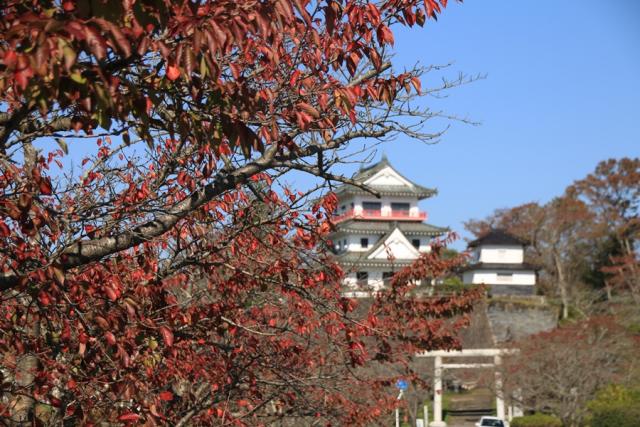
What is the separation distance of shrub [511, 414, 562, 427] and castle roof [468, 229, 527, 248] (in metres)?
31.8

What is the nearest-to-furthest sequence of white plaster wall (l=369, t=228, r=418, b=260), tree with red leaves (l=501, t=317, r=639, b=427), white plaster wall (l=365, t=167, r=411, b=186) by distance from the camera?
1. tree with red leaves (l=501, t=317, r=639, b=427)
2. white plaster wall (l=369, t=228, r=418, b=260)
3. white plaster wall (l=365, t=167, r=411, b=186)

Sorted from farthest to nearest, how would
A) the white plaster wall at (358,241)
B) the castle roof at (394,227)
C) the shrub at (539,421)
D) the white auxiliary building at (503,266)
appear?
1. the white auxiliary building at (503,266)
2. the white plaster wall at (358,241)
3. the castle roof at (394,227)
4. the shrub at (539,421)

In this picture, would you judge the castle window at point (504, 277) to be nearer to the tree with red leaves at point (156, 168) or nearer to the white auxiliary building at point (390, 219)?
the white auxiliary building at point (390, 219)

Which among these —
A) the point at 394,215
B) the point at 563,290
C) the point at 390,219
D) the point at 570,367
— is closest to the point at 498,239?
the point at 563,290

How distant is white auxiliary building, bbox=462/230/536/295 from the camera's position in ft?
210

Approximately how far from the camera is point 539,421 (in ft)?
108

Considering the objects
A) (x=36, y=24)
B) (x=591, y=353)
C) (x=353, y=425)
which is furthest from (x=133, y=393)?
(x=591, y=353)

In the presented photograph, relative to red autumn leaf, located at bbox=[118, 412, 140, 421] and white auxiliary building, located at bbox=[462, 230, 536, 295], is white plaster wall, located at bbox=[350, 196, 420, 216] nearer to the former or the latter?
white auxiliary building, located at bbox=[462, 230, 536, 295]

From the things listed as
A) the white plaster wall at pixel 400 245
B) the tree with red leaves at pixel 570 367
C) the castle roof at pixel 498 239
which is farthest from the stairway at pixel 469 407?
the castle roof at pixel 498 239

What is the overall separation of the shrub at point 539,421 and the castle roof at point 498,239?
31.8 meters

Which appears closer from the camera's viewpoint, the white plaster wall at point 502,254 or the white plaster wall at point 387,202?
the white plaster wall at point 387,202

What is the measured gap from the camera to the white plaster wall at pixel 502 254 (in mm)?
64812

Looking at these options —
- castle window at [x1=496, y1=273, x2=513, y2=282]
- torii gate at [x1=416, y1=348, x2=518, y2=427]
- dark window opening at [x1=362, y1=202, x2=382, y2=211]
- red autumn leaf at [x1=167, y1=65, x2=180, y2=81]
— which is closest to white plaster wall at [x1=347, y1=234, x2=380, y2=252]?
dark window opening at [x1=362, y1=202, x2=382, y2=211]

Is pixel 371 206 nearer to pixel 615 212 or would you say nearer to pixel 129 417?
pixel 615 212
